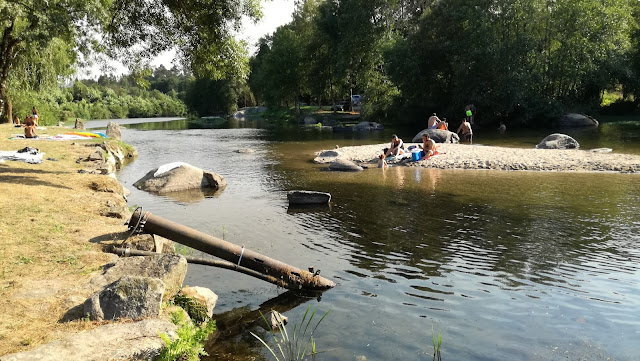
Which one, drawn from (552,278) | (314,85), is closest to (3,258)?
(552,278)

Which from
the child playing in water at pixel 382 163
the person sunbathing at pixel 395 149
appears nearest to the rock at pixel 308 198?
the child playing in water at pixel 382 163

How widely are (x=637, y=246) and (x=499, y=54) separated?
129 ft

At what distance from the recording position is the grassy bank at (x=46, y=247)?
6277mm

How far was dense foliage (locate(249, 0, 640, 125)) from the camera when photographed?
47.8 metres

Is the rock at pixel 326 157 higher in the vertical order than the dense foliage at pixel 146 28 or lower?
lower

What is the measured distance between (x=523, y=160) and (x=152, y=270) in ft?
72.5

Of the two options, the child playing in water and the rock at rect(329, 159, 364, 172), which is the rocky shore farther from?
the child playing in water

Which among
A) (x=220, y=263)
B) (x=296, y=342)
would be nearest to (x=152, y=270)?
(x=220, y=263)

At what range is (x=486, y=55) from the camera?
47.9 m

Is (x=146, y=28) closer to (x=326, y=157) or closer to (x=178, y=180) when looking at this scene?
(x=178, y=180)

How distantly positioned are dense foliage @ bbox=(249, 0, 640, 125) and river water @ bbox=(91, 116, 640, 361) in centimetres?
2975

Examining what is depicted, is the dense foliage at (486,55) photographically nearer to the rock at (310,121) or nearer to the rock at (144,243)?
the rock at (310,121)

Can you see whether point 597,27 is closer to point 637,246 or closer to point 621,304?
point 637,246

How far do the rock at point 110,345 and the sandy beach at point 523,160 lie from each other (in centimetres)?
2112
